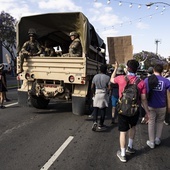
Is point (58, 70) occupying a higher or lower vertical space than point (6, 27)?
lower

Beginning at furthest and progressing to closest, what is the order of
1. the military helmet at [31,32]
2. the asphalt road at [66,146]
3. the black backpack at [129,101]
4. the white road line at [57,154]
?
the military helmet at [31,32] → the black backpack at [129,101] → the asphalt road at [66,146] → the white road line at [57,154]

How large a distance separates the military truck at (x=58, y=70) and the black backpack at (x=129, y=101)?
3079 millimetres

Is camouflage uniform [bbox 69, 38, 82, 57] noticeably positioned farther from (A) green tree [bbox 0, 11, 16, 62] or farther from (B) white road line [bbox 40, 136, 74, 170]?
(A) green tree [bbox 0, 11, 16, 62]

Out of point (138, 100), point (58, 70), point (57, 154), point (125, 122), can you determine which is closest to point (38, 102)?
point (58, 70)

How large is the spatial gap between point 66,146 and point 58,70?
3186mm

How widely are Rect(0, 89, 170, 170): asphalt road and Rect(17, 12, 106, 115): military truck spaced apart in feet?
2.37

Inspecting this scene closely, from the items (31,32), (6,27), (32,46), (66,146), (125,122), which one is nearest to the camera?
(125,122)

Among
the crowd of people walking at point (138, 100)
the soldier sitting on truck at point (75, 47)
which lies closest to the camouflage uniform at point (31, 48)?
the soldier sitting on truck at point (75, 47)

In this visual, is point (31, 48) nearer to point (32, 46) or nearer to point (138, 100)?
point (32, 46)

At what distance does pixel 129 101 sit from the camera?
4879mm

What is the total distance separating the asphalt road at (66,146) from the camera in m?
4.65

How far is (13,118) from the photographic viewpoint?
820 cm

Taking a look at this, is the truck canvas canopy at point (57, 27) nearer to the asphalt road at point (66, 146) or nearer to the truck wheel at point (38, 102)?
the truck wheel at point (38, 102)

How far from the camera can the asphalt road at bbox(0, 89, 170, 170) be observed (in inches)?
183
